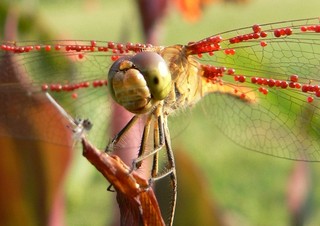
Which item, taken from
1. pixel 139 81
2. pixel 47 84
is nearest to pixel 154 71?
pixel 139 81

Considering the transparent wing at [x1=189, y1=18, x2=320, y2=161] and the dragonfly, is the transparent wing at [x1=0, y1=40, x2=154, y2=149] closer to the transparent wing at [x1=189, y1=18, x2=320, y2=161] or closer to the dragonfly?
the dragonfly

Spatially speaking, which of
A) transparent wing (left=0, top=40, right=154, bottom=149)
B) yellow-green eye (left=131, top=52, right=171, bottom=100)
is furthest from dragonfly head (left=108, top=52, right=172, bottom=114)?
transparent wing (left=0, top=40, right=154, bottom=149)

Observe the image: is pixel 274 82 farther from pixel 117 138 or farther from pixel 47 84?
pixel 47 84

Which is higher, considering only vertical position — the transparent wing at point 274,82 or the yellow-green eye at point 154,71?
the yellow-green eye at point 154,71

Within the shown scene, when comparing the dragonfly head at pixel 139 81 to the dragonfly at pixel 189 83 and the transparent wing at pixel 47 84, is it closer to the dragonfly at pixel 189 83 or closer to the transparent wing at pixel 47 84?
the dragonfly at pixel 189 83

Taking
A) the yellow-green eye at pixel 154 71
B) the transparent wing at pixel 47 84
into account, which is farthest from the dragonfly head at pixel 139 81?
the transparent wing at pixel 47 84

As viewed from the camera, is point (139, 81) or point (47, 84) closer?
point (139, 81)

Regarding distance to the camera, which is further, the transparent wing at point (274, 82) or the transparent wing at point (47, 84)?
the transparent wing at point (47, 84)

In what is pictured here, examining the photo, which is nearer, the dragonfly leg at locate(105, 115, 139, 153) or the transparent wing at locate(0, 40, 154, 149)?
the dragonfly leg at locate(105, 115, 139, 153)
